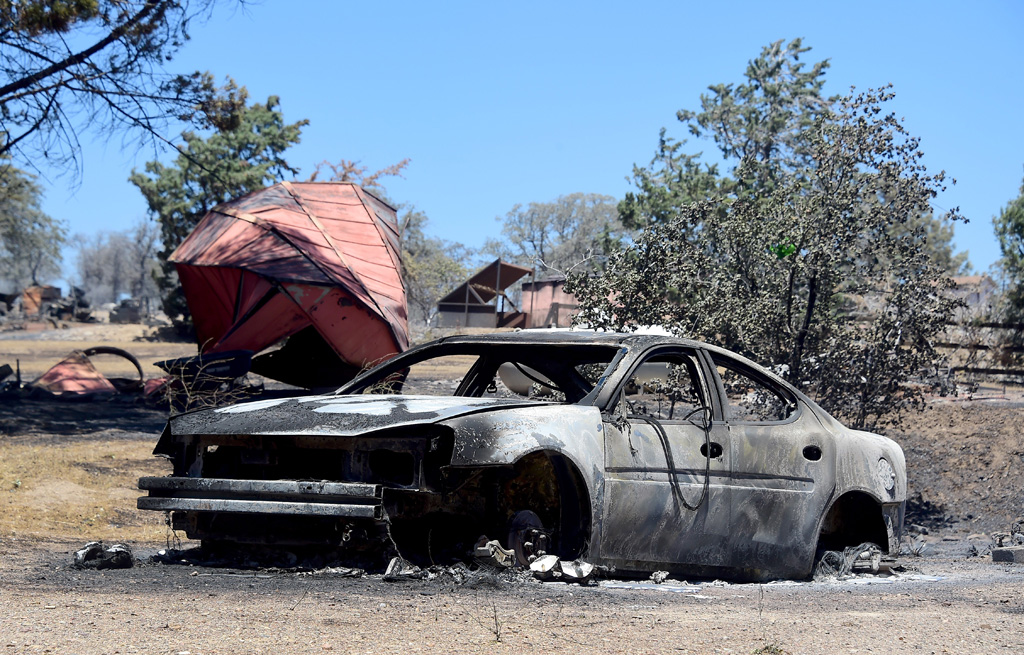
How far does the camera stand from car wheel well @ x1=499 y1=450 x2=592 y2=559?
207 inches

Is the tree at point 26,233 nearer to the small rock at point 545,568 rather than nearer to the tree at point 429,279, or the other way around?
the tree at point 429,279

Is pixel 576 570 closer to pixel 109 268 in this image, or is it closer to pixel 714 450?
pixel 714 450

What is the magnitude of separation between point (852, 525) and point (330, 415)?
378 centimetres

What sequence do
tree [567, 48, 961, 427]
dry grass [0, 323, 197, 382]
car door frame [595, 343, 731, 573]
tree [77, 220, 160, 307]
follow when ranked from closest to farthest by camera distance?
car door frame [595, 343, 731, 573]
tree [567, 48, 961, 427]
dry grass [0, 323, 197, 382]
tree [77, 220, 160, 307]

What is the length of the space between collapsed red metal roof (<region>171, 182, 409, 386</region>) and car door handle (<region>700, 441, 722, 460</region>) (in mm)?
10706

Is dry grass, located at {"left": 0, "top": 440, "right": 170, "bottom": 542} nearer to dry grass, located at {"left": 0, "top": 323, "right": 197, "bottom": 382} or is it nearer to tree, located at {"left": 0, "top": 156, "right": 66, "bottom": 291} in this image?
dry grass, located at {"left": 0, "top": 323, "right": 197, "bottom": 382}

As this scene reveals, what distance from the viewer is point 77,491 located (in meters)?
9.58

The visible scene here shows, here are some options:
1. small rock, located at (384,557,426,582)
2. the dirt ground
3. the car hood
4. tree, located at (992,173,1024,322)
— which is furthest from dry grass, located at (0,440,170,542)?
tree, located at (992,173,1024,322)

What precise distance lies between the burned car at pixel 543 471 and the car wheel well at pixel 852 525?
0.03 m

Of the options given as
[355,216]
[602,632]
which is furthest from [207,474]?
[355,216]

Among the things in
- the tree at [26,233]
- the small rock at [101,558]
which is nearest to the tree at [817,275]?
the small rock at [101,558]

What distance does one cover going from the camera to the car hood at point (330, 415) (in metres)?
4.98

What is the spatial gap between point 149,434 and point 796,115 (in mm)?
40070

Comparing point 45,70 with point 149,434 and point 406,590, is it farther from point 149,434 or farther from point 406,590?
point 406,590
